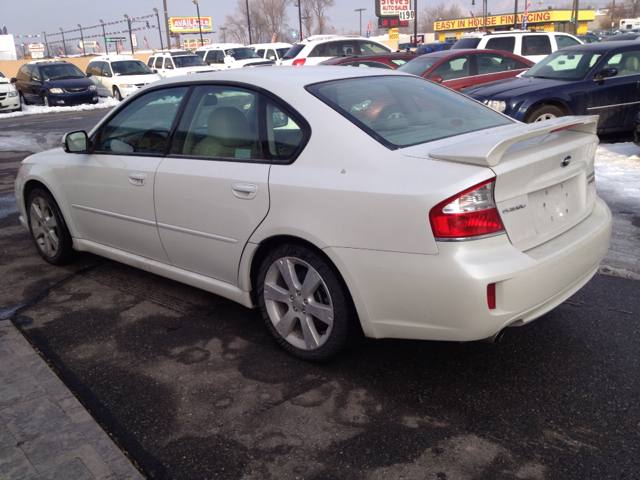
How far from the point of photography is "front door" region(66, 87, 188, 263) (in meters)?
4.02

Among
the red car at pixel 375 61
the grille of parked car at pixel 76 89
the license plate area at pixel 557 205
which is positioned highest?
the red car at pixel 375 61

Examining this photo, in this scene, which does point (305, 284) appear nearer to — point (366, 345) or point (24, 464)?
point (366, 345)

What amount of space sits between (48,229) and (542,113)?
7139 mm

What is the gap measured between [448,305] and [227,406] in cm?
121

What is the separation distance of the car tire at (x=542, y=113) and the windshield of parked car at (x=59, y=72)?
63.3 feet

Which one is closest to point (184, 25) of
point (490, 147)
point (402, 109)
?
point (402, 109)

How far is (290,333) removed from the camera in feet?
11.2

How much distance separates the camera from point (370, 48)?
17938 millimetres

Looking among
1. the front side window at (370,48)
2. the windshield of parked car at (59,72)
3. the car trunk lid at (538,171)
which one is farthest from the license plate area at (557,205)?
the windshield of parked car at (59,72)

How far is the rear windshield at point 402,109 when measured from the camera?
3.18 metres

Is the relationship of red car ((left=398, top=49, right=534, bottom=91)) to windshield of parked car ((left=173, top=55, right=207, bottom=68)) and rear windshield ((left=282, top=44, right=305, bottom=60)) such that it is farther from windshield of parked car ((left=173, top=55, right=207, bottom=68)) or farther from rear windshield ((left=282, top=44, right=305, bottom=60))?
windshield of parked car ((left=173, top=55, right=207, bottom=68))

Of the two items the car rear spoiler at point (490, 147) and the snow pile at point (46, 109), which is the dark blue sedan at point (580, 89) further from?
the snow pile at point (46, 109)

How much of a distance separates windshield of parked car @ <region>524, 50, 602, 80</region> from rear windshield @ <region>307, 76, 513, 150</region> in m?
6.73

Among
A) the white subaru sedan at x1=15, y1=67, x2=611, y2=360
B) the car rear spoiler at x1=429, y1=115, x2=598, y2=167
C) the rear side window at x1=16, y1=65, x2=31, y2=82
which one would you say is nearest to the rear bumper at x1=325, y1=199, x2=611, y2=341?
the white subaru sedan at x1=15, y1=67, x2=611, y2=360
